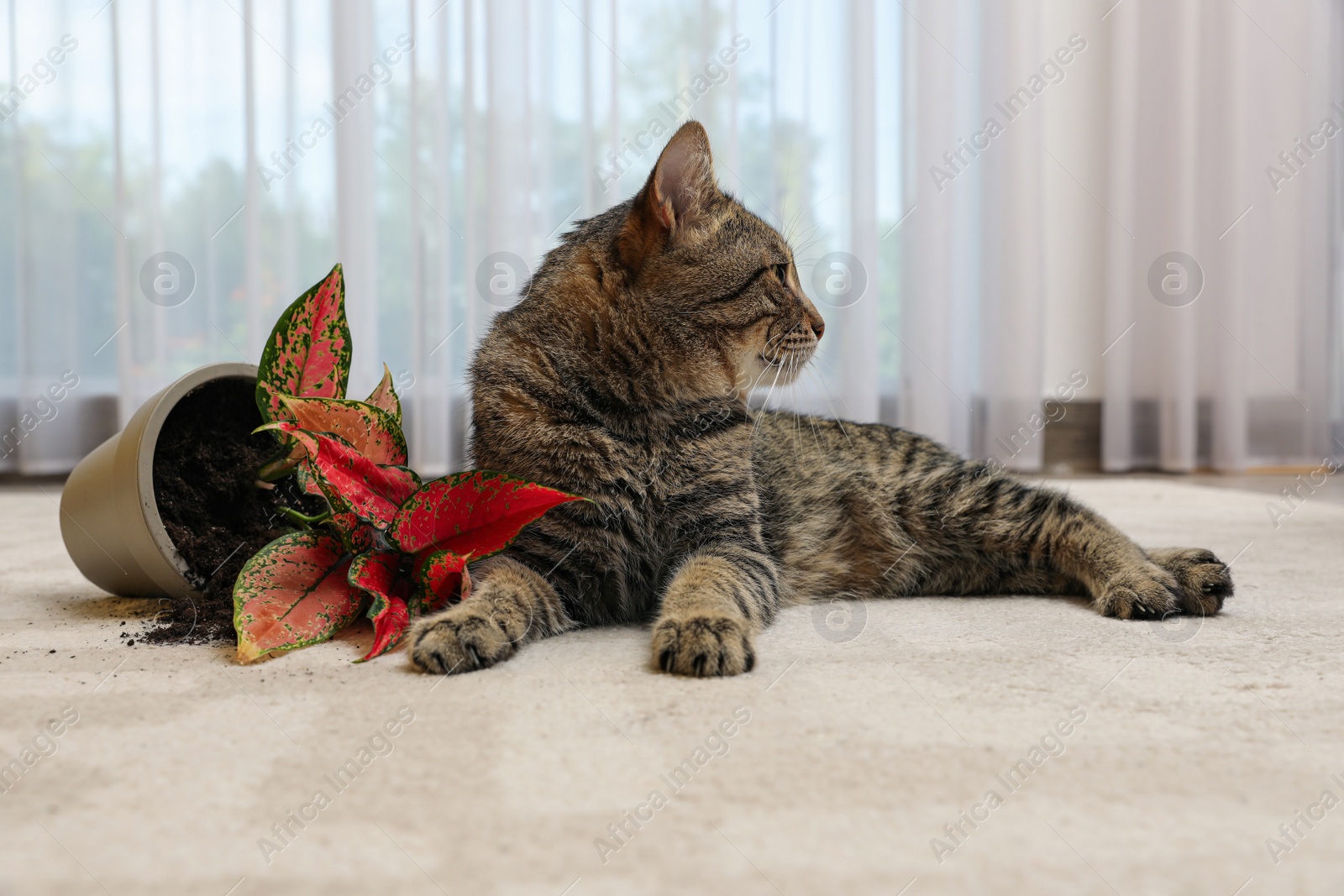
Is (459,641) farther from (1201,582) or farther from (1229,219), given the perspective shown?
(1229,219)

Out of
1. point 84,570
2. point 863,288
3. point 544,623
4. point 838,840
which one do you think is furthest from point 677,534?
point 863,288

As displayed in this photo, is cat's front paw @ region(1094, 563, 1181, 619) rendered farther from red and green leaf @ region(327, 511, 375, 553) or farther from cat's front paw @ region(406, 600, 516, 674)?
red and green leaf @ region(327, 511, 375, 553)

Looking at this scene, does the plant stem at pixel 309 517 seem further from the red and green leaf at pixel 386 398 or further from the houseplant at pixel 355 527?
the red and green leaf at pixel 386 398

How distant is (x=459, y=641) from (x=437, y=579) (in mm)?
157

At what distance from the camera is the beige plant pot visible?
47.8 inches

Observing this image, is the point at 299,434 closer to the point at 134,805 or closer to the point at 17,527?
the point at 134,805

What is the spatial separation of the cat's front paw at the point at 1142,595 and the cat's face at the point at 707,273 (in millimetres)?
561

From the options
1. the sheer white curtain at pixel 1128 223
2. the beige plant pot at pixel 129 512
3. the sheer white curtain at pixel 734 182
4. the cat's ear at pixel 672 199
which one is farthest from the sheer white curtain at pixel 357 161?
the cat's ear at pixel 672 199

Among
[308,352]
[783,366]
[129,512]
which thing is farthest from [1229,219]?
[129,512]

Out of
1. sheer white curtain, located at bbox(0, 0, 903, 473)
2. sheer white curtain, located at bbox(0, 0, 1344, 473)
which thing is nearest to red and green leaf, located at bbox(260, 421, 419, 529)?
sheer white curtain, located at bbox(0, 0, 1344, 473)

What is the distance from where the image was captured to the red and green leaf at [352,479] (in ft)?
3.48

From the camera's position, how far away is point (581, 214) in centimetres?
324

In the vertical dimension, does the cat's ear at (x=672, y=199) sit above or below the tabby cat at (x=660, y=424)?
above

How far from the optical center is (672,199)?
124 centimetres
